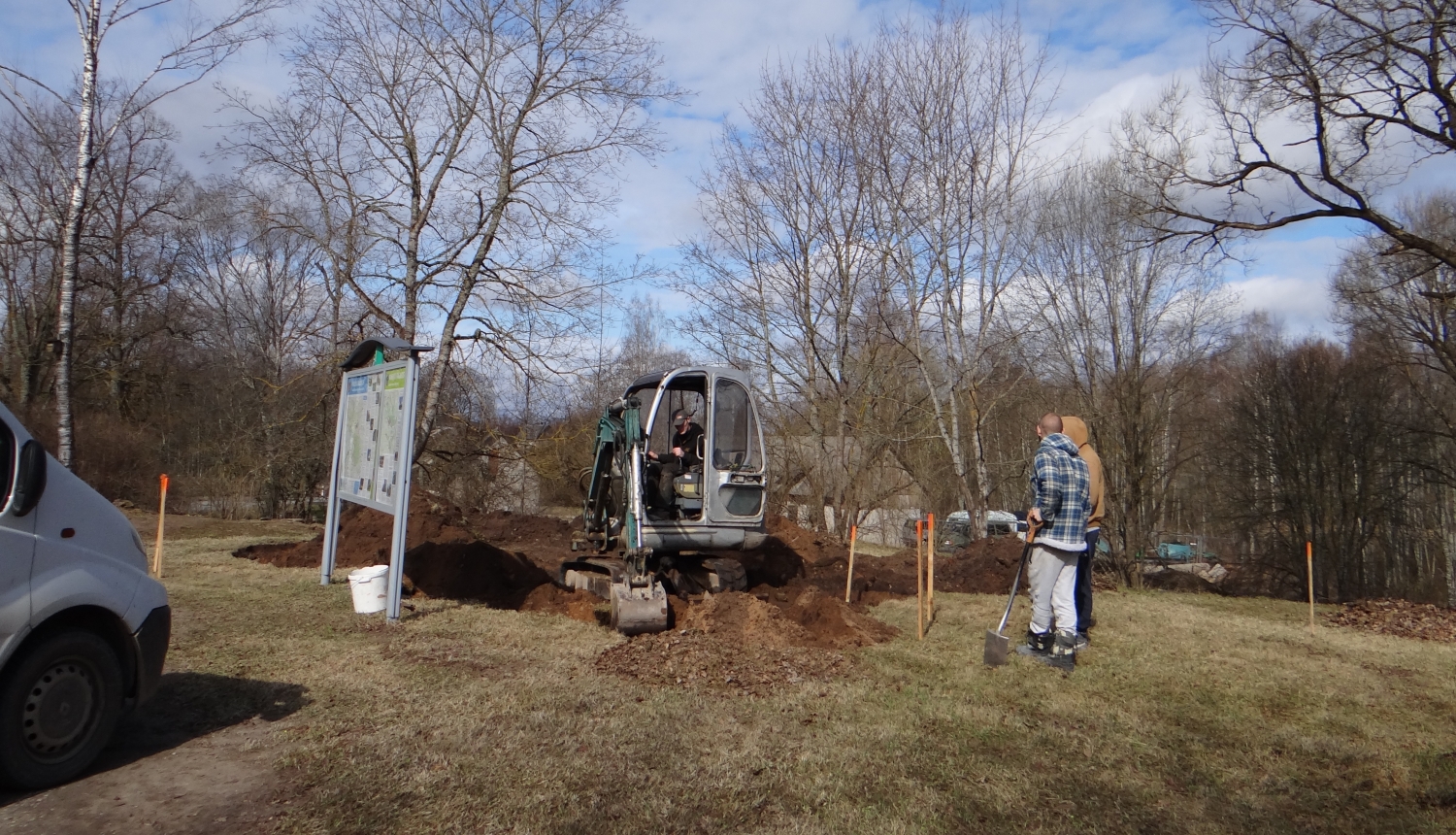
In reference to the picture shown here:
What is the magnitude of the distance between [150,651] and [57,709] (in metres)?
0.50

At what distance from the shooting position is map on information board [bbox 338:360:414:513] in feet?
27.8

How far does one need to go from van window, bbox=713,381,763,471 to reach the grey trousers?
368cm

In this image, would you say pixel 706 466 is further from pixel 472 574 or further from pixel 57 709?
pixel 57 709

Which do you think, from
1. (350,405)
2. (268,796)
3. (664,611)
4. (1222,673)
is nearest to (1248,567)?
(1222,673)

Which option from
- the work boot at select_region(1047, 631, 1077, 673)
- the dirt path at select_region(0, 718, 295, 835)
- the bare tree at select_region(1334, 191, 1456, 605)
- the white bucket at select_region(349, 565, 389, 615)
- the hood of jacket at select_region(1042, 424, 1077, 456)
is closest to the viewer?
the dirt path at select_region(0, 718, 295, 835)

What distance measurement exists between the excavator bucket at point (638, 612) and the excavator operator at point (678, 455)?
156cm

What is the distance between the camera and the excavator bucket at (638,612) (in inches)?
328

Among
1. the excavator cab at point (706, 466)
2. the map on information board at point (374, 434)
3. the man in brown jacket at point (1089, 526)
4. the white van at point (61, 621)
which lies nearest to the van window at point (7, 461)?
the white van at point (61, 621)

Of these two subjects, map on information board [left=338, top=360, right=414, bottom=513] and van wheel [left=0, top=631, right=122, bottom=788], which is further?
map on information board [left=338, top=360, right=414, bottom=513]

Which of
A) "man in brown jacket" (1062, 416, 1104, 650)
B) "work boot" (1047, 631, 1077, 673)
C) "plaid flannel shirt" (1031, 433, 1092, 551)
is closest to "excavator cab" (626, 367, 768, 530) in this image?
"man in brown jacket" (1062, 416, 1104, 650)

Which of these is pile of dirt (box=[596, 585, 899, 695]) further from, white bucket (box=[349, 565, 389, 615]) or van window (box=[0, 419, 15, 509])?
van window (box=[0, 419, 15, 509])

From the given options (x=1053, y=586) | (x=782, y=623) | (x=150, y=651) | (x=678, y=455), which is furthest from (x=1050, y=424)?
(x=150, y=651)

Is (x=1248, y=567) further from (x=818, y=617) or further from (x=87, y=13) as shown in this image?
(x=87, y=13)

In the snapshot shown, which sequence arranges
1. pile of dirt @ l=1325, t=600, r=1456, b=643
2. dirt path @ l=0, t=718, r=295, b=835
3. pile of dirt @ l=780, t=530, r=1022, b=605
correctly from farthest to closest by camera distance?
1. pile of dirt @ l=780, t=530, r=1022, b=605
2. pile of dirt @ l=1325, t=600, r=1456, b=643
3. dirt path @ l=0, t=718, r=295, b=835
